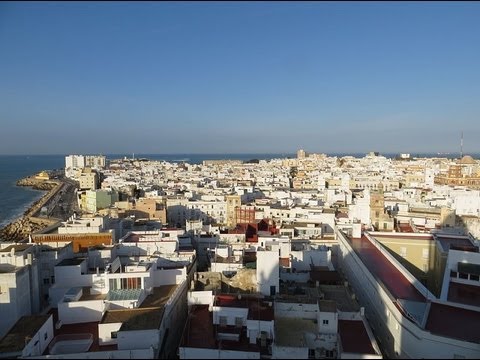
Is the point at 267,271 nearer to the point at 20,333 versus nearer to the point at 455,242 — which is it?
the point at 20,333

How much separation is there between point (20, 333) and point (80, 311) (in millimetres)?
2112

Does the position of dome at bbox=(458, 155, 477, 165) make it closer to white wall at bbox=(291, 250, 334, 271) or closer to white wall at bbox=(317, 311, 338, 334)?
white wall at bbox=(291, 250, 334, 271)

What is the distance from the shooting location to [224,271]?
15.7 m

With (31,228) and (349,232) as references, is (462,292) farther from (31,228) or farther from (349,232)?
(31,228)

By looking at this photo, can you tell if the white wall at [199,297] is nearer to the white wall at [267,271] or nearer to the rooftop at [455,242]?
the white wall at [267,271]

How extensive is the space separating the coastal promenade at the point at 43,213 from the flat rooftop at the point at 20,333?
37.2ft

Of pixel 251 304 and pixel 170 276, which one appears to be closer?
pixel 251 304

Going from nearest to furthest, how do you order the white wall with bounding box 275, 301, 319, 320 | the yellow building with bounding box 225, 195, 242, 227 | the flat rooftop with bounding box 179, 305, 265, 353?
→ the flat rooftop with bounding box 179, 305, 265, 353 < the white wall with bounding box 275, 301, 319, 320 < the yellow building with bounding box 225, 195, 242, 227

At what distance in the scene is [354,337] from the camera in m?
10.5

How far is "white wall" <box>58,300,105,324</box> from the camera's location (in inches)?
484

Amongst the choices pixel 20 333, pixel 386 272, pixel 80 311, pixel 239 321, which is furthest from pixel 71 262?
pixel 386 272

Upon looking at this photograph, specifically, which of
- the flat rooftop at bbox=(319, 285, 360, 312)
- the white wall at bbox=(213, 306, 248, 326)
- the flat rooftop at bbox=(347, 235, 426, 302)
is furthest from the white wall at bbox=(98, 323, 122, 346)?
the flat rooftop at bbox=(347, 235, 426, 302)

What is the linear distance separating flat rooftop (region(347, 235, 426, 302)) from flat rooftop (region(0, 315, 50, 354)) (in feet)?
36.1

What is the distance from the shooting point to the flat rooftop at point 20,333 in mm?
9783
